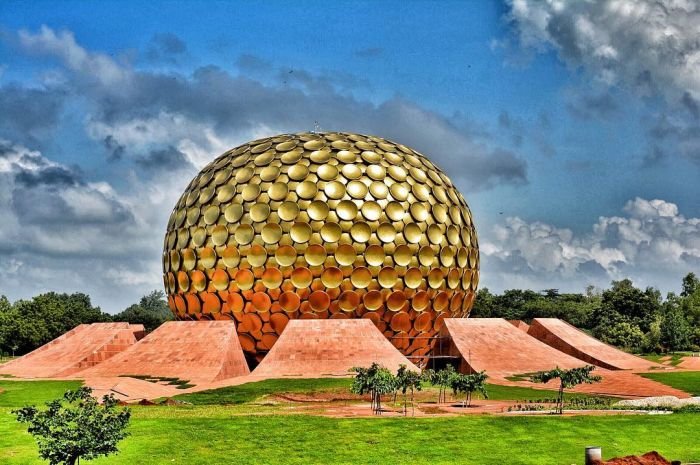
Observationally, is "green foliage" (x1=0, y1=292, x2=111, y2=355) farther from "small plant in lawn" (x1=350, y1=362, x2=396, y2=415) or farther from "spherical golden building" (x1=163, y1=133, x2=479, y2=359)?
"small plant in lawn" (x1=350, y1=362, x2=396, y2=415)

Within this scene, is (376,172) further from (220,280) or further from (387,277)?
(220,280)

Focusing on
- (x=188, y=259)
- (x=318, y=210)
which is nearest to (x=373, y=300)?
(x=318, y=210)

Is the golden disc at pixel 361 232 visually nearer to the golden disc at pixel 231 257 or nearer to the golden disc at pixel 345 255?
the golden disc at pixel 345 255

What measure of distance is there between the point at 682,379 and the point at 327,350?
49.3 feet

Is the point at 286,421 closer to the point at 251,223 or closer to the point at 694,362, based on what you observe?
the point at 251,223

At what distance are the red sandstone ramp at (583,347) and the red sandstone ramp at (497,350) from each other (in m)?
1.66

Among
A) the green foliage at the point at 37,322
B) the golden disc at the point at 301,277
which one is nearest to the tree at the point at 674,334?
the golden disc at the point at 301,277

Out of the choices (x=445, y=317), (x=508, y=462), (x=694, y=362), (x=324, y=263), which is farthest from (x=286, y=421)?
(x=694, y=362)

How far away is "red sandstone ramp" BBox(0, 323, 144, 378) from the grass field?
13442 mm

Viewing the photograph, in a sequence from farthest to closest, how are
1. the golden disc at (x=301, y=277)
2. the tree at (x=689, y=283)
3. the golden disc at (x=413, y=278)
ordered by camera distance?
the tree at (x=689, y=283)
the golden disc at (x=413, y=278)
the golden disc at (x=301, y=277)

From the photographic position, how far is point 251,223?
3344 centimetres

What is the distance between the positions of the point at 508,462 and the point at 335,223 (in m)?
18.8

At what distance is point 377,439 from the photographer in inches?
663

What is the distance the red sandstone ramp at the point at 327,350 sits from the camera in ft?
94.9
